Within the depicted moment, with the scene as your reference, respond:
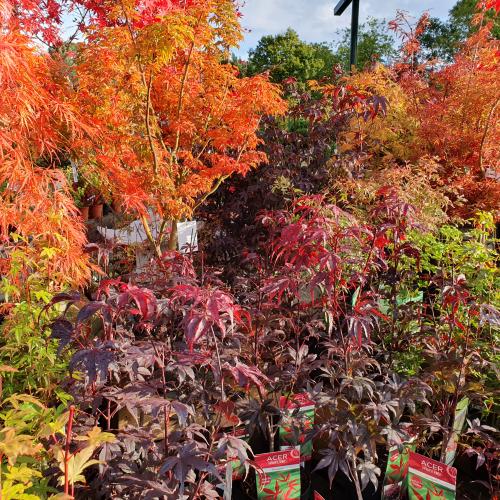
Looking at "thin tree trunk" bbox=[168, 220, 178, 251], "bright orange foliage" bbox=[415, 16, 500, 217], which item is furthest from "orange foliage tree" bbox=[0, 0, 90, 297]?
"bright orange foliage" bbox=[415, 16, 500, 217]

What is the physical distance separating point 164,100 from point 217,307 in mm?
2628

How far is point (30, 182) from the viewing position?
215cm

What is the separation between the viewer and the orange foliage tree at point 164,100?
108 inches

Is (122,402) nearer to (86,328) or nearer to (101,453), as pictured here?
(101,453)

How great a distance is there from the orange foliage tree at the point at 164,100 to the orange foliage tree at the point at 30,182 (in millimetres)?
387

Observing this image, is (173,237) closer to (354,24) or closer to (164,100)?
(164,100)

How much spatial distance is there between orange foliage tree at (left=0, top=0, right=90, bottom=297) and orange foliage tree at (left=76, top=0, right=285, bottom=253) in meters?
0.39

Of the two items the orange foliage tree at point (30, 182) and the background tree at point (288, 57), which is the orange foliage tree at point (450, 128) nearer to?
the orange foliage tree at point (30, 182)

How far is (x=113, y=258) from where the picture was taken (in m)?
4.44

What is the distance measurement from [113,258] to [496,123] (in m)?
4.00

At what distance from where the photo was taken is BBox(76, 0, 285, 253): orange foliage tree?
274 cm

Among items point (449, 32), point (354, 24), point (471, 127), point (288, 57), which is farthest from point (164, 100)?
point (449, 32)

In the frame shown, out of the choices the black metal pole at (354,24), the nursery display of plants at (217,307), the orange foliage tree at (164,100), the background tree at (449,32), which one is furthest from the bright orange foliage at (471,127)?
the background tree at (449,32)

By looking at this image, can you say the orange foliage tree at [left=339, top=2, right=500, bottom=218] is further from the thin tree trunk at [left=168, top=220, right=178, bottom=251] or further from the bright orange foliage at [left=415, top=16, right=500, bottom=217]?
the thin tree trunk at [left=168, top=220, right=178, bottom=251]
